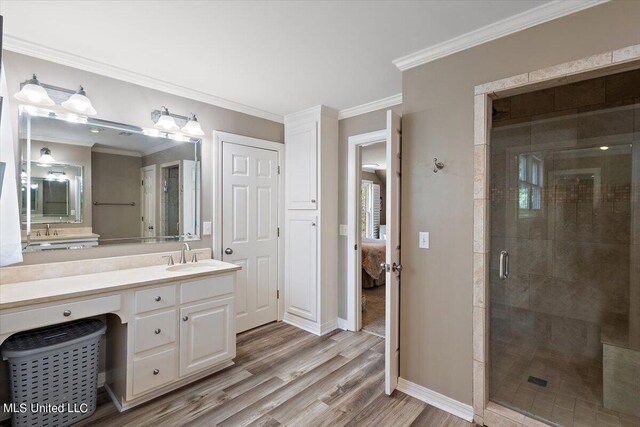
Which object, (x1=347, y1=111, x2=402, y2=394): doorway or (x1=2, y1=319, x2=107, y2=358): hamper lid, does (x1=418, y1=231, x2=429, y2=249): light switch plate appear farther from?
(x1=2, y1=319, x2=107, y2=358): hamper lid

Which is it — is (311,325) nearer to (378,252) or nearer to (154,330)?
(154,330)

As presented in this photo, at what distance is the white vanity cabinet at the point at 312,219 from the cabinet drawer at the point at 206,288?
107 cm

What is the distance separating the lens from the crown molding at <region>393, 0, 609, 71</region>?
5.24ft

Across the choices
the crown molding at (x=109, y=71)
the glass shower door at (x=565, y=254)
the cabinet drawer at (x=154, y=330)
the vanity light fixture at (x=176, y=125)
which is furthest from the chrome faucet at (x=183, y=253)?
the glass shower door at (x=565, y=254)

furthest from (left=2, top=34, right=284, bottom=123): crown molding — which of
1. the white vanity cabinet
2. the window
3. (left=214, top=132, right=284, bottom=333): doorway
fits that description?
the window

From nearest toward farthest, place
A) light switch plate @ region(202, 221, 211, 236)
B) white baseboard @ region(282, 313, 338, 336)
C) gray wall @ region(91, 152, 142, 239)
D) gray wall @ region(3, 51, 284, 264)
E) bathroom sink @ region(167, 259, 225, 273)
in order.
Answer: gray wall @ region(3, 51, 284, 264), gray wall @ region(91, 152, 142, 239), bathroom sink @ region(167, 259, 225, 273), light switch plate @ region(202, 221, 211, 236), white baseboard @ region(282, 313, 338, 336)

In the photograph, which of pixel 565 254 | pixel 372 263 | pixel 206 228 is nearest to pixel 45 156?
pixel 206 228

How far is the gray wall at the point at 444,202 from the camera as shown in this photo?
1884mm

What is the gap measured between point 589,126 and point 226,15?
282cm

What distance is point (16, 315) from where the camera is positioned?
64.6 inches

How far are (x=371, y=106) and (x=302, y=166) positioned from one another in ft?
3.25

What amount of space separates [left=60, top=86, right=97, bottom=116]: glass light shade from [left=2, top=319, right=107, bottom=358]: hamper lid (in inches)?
60.0

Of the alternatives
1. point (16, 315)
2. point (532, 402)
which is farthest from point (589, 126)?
point (16, 315)

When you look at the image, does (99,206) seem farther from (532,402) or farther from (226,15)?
(532,402)
